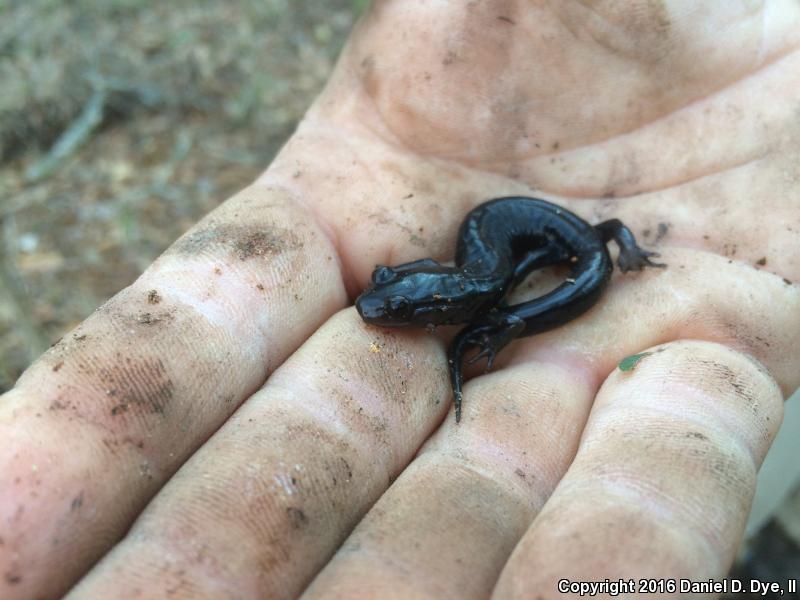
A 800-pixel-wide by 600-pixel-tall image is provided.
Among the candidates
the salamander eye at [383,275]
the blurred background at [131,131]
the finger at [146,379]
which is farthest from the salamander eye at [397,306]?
the blurred background at [131,131]

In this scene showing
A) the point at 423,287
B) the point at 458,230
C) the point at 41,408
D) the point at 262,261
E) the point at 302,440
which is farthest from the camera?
the point at 458,230

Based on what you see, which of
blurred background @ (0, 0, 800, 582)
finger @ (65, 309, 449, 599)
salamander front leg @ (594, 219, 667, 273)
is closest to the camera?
finger @ (65, 309, 449, 599)

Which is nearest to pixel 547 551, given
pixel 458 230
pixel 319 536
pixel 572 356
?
pixel 319 536

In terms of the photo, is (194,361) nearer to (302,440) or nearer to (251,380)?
(251,380)

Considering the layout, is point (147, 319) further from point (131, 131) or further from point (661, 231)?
point (131, 131)

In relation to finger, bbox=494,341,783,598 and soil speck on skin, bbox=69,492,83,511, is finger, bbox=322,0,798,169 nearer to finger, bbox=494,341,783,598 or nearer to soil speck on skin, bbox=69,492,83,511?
finger, bbox=494,341,783,598

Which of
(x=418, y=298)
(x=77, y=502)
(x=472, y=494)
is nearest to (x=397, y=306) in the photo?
(x=418, y=298)

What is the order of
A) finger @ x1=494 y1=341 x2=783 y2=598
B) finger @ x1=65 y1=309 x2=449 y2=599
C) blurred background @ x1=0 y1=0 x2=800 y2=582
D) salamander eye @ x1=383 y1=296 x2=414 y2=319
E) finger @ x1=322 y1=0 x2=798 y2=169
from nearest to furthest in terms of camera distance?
finger @ x1=494 y1=341 x2=783 y2=598
finger @ x1=65 y1=309 x2=449 y2=599
salamander eye @ x1=383 y1=296 x2=414 y2=319
finger @ x1=322 y1=0 x2=798 y2=169
blurred background @ x1=0 y1=0 x2=800 y2=582

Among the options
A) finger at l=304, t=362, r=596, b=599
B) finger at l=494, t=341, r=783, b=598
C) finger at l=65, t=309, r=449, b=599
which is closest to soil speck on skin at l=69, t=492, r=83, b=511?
finger at l=65, t=309, r=449, b=599
